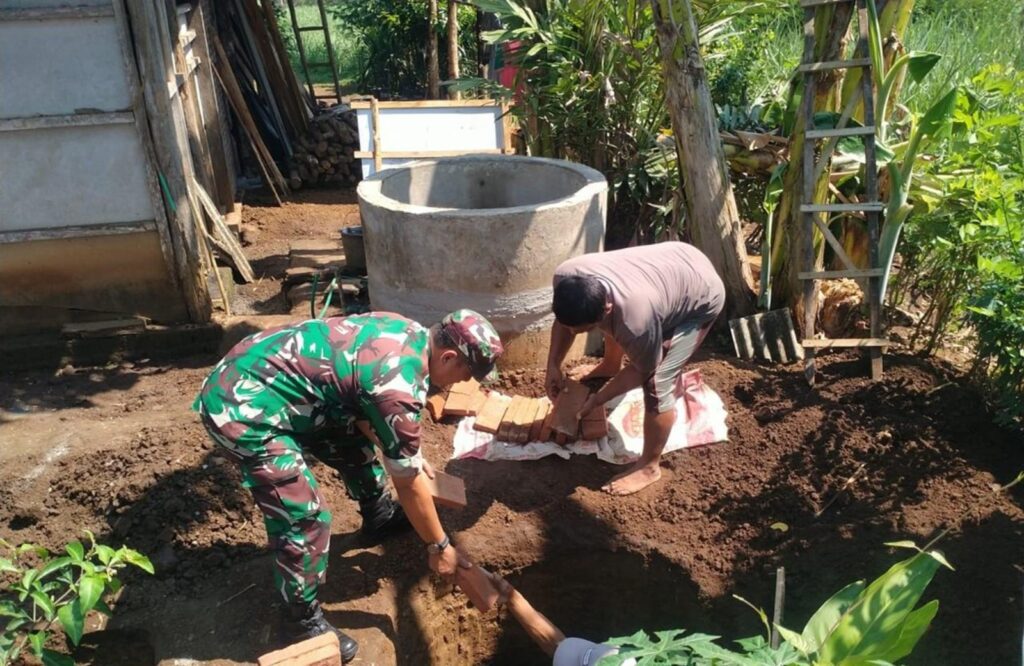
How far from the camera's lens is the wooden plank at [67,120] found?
5.27 m

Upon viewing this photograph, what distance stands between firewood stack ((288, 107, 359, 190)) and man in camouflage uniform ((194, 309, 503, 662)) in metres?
7.69

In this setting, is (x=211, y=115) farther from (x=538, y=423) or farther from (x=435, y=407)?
(x=538, y=423)

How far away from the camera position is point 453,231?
4.81 meters

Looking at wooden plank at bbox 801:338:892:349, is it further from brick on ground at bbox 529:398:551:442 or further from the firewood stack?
the firewood stack

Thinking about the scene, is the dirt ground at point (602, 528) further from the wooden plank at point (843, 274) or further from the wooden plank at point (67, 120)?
the wooden plank at point (67, 120)

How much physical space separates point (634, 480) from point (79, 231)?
160 inches

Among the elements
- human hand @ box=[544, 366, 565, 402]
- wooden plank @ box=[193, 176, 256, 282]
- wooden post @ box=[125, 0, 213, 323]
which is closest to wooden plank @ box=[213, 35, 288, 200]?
wooden plank @ box=[193, 176, 256, 282]

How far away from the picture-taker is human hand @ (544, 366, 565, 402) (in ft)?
14.2

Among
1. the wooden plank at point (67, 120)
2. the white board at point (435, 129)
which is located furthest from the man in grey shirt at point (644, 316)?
the white board at point (435, 129)

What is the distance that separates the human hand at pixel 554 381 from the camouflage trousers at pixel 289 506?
1.50 m

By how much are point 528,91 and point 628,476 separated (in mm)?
3429

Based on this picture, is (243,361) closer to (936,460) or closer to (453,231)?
(453,231)

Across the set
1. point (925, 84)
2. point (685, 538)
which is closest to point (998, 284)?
point (685, 538)

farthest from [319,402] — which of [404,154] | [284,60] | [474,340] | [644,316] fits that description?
[284,60]
